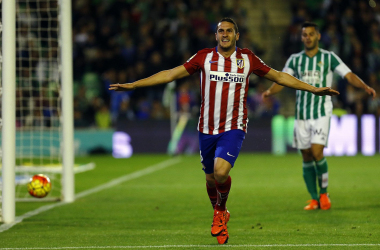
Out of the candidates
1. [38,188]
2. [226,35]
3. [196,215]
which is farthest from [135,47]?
[226,35]

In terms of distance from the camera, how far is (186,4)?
2170 centimetres

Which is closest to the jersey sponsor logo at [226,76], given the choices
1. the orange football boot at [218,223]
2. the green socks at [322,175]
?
the orange football boot at [218,223]

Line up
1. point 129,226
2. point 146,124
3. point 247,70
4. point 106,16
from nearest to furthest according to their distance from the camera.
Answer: point 247,70 → point 129,226 → point 146,124 → point 106,16

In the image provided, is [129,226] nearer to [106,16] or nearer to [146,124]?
[146,124]

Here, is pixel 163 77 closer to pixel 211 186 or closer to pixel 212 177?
pixel 212 177

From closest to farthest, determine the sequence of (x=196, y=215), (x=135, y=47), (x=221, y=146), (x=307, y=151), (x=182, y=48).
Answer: (x=221, y=146)
(x=196, y=215)
(x=307, y=151)
(x=182, y=48)
(x=135, y=47)

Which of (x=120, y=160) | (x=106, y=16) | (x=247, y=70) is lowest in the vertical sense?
(x=120, y=160)

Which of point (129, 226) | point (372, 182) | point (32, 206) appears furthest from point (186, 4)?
point (129, 226)

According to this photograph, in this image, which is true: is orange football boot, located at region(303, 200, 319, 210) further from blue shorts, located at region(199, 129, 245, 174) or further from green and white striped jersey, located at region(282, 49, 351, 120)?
blue shorts, located at region(199, 129, 245, 174)

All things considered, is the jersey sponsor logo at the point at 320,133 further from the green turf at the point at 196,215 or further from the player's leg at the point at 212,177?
the player's leg at the point at 212,177

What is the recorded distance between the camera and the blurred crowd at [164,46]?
18953mm

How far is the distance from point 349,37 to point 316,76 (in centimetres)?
1228

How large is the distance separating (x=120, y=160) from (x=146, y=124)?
1.84 metres

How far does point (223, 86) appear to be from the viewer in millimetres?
6016
